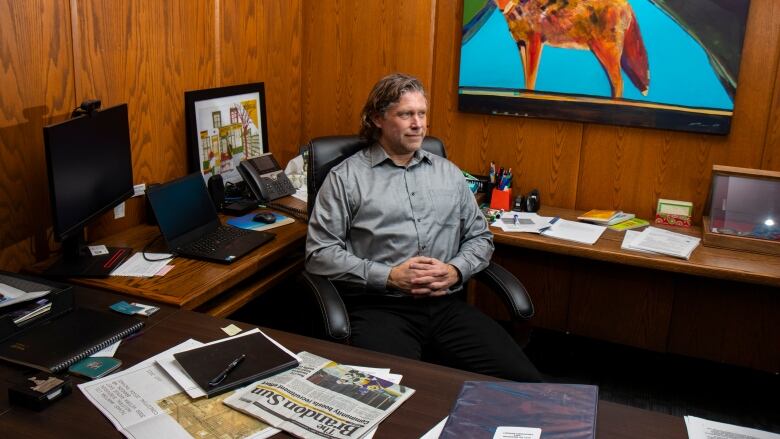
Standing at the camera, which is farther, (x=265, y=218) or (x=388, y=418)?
(x=265, y=218)

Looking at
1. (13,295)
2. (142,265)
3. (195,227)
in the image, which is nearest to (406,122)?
(195,227)

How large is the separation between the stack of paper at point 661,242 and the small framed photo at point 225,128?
1.67 meters

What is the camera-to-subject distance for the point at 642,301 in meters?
3.32

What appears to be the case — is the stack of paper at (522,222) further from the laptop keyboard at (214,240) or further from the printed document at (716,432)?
the printed document at (716,432)

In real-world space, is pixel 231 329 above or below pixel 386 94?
below

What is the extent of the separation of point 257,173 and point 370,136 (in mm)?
653

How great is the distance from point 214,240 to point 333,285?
0.53 meters

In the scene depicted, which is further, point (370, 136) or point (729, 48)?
point (729, 48)

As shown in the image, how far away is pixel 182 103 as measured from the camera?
2.92 metres

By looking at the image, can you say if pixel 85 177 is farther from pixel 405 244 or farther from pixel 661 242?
pixel 661 242

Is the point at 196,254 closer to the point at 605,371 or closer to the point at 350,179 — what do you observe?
the point at 350,179

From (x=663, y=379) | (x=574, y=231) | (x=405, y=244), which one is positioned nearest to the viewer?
(x=405, y=244)

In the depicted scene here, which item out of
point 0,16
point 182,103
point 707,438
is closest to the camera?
point 707,438

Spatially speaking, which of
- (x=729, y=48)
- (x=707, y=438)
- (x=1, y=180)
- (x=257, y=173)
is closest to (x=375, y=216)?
(x=257, y=173)
